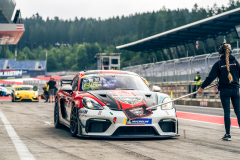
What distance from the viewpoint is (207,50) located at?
44.7 m

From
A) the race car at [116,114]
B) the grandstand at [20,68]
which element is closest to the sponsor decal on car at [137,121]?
the race car at [116,114]

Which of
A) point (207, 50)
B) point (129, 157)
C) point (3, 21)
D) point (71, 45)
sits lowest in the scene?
point (129, 157)

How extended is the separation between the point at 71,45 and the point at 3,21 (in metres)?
151

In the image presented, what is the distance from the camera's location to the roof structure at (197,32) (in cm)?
3529

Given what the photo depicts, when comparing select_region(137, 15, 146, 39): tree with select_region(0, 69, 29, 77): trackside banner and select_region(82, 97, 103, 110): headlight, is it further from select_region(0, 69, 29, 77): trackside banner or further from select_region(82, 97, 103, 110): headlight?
select_region(82, 97, 103, 110): headlight

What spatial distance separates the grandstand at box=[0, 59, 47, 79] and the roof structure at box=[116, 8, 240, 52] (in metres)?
52.6

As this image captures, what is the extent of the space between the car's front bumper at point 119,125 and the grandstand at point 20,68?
9739 cm

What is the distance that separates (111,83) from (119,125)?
4.67 ft

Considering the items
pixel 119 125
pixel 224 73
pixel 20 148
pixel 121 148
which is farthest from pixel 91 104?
pixel 224 73

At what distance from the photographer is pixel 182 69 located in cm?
2467

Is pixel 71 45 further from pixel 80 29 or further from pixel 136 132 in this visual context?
pixel 136 132

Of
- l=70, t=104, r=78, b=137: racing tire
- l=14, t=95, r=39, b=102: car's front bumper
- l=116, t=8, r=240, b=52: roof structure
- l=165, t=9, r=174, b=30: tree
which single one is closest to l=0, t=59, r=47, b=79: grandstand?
l=165, t=9, r=174, b=30: tree

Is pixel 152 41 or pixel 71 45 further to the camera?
pixel 71 45

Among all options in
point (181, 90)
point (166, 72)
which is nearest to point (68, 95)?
point (181, 90)
